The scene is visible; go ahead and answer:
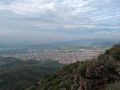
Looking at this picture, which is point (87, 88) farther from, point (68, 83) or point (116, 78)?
point (68, 83)

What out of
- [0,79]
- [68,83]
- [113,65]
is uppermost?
[113,65]

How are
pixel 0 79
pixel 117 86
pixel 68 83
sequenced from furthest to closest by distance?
pixel 0 79
pixel 68 83
pixel 117 86

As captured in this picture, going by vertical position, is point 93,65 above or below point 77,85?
above

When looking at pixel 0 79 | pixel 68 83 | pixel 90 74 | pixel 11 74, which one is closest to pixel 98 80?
pixel 90 74

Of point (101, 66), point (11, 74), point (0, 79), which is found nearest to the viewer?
point (101, 66)

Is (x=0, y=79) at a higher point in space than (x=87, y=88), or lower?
lower

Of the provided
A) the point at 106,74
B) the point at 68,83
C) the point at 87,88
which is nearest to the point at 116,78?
the point at 106,74

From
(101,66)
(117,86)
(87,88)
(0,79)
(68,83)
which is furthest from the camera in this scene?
(0,79)

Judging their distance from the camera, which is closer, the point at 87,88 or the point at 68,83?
the point at 87,88

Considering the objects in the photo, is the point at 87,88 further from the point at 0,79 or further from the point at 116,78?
the point at 0,79
